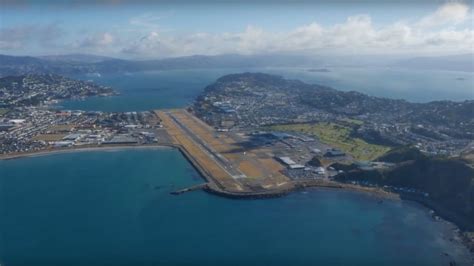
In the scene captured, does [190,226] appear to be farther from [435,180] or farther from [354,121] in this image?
[354,121]

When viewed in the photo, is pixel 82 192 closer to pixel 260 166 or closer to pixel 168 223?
pixel 168 223

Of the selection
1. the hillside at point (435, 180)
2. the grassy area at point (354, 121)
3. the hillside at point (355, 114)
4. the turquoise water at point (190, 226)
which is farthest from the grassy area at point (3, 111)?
the hillside at point (435, 180)

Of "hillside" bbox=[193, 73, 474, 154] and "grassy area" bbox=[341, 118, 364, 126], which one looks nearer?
"hillside" bbox=[193, 73, 474, 154]

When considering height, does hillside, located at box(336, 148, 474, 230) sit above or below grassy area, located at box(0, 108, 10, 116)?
above

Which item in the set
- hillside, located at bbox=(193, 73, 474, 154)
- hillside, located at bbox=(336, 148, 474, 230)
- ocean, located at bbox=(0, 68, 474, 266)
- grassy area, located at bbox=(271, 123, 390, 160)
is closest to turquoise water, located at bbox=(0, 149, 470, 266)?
ocean, located at bbox=(0, 68, 474, 266)

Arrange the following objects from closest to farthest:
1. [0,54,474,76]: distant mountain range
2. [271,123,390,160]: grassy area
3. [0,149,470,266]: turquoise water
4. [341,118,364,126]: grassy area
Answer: [0,149,470,266]: turquoise water, [271,123,390,160]: grassy area, [341,118,364,126]: grassy area, [0,54,474,76]: distant mountain range

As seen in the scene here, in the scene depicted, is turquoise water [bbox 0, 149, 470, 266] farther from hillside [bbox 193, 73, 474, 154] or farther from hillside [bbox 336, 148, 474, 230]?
hillside [bbox 193, 73, 474, 154]

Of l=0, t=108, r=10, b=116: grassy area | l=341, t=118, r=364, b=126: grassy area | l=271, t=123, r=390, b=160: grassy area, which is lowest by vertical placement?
Answer: l=0, t=108, r=10, b=116: grassy area

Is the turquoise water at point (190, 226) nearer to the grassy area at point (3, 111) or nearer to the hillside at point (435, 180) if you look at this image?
the hillside at point (435, 180)
